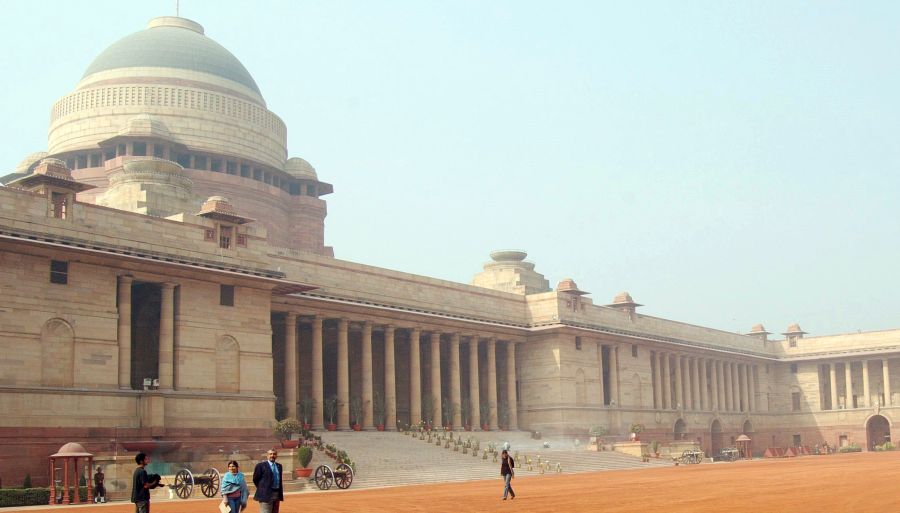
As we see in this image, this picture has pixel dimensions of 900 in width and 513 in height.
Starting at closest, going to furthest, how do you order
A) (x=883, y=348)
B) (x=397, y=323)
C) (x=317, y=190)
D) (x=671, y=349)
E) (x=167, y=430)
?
(x=167, y=430), (x=397, y=323), (x=317, y=190), (x=671, y=349), (x=883, y=348)

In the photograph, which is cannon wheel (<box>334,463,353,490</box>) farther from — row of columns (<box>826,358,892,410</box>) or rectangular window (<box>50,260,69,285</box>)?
row of columns (<box>826,358,892,410</box>)

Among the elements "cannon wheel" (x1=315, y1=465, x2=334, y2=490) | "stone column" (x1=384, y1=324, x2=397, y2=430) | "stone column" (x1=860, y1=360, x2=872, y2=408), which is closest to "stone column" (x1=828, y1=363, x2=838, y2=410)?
"stone column" (x1=860, y1=360, x2=872, y2=408)

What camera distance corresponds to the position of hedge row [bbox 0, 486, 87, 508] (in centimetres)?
3669

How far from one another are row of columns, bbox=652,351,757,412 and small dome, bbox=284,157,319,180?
3429 centimetres

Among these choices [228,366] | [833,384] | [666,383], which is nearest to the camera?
[228,366]

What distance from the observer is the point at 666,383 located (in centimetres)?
9256

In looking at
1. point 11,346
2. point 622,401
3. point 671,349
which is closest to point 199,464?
point 11,346

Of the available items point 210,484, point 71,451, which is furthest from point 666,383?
point 71,451

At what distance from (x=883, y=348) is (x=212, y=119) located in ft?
230

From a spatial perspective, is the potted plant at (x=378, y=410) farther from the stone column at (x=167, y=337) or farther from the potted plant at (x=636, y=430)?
the potted plant at (x=636, y=430)

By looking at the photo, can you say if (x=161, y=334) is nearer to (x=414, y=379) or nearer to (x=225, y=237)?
(x=225, y=237)

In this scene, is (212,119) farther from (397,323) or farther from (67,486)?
(67,486)

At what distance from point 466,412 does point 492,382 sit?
9.58 ft

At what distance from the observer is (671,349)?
94625 millimetres
